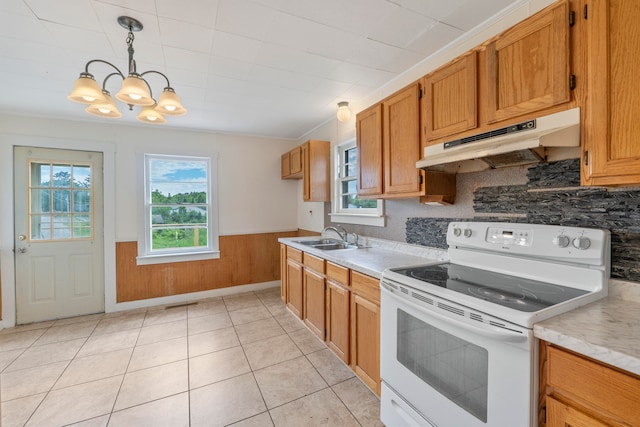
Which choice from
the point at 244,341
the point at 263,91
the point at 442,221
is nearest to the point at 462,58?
the point at 442,221

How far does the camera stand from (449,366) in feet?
4.03

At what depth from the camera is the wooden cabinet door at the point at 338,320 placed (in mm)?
2119

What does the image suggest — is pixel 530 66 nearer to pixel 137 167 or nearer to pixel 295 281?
pixel 295 281

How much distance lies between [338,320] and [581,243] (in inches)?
63.8

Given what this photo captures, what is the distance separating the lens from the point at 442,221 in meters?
2.06

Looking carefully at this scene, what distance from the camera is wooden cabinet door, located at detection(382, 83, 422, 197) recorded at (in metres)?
1.90

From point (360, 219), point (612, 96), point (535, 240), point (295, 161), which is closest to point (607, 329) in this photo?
point (535, 240)

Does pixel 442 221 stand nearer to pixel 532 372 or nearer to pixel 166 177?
pixel 532 372

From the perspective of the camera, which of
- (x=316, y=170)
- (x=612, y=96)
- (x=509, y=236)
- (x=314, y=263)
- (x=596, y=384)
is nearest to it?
(x=596, y=384)

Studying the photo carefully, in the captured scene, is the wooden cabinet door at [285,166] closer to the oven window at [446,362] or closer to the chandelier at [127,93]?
the chandelier at [127,93]

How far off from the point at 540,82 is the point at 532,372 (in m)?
1.22

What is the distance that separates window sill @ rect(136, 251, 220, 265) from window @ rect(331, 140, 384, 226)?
1918 millimetres

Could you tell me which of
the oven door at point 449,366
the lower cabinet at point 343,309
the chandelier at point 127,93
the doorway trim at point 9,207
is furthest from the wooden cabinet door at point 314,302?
the doorway trim at point 9,207

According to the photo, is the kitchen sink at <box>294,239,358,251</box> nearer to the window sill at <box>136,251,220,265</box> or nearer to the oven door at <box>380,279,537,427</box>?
the oven door at <box>380,279,537,427</box>
